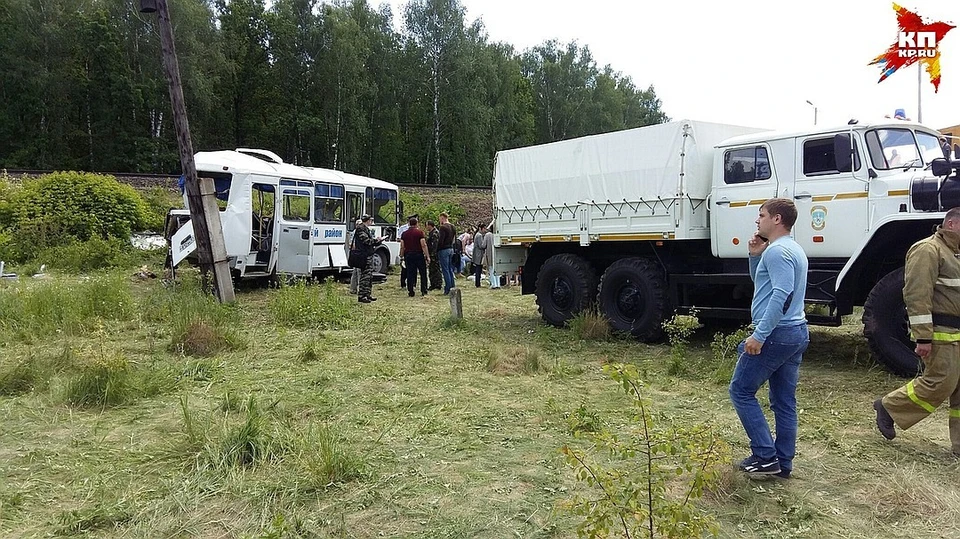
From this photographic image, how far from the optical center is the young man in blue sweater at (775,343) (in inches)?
137

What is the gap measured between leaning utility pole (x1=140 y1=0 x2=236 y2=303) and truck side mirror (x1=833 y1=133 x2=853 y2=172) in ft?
Result: 29.4

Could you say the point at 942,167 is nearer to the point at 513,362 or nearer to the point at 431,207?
the point at 513,362

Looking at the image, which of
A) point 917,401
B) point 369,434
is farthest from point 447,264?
point 917,401

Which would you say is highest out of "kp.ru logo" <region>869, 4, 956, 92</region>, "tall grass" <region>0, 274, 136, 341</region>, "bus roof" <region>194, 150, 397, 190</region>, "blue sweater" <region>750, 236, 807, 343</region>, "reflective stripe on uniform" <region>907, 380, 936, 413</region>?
"kp.ru logo" <region>869, 4, 956, 92</region>

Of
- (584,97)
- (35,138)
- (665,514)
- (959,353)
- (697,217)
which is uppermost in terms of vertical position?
(584,97)

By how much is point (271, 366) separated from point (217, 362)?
573mm

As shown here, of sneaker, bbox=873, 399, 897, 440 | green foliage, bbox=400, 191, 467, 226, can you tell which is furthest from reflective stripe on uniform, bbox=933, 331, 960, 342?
green foliage, bbox=400, 191, 467, 226

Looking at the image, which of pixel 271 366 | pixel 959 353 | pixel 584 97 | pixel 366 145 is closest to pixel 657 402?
pixel 959 353

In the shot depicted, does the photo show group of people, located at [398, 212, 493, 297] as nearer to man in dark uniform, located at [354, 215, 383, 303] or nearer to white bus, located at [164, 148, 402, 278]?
man in dark uniform, located at [354, 215, 383, 303]

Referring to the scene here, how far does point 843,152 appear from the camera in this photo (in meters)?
6.52

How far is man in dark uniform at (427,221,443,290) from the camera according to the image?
14.4 metres

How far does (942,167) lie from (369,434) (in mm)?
5324

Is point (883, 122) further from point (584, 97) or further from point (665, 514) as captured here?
point (584, 97)

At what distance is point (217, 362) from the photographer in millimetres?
6637
